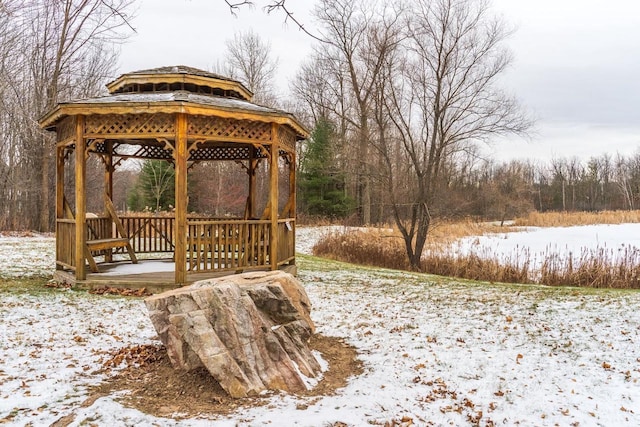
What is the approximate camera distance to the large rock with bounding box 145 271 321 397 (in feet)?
13.7

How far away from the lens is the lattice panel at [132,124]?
761cm

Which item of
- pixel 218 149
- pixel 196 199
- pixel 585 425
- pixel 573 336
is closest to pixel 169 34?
pixel 585 425

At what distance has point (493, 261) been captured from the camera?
12.1m

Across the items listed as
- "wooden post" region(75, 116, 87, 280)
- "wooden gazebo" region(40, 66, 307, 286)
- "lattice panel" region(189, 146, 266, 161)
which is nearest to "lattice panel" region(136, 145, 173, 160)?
"lattice panel" region(189, 146, 266, 161)

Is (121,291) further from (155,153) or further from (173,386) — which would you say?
(155,153)

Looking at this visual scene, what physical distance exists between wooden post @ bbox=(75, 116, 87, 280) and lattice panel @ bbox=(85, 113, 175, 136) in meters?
0.21

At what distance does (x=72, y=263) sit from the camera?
8477 millimetres

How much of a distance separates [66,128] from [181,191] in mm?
2596

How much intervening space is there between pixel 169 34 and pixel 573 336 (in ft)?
18.5

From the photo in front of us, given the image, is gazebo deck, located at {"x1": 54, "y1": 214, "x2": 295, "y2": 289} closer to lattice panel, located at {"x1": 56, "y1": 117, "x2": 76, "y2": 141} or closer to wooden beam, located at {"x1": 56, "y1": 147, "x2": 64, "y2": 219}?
wooden beam, located at {"x1": 56, "y1": 147, "x2": 64, "y2": 219}

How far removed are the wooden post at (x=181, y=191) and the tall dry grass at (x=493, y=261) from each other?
7.31m

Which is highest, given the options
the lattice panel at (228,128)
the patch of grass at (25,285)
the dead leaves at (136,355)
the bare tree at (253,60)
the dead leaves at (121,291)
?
the bare tree at (253,60)

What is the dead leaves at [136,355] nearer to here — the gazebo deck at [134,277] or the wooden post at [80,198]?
the gazebo deck at [134,277]

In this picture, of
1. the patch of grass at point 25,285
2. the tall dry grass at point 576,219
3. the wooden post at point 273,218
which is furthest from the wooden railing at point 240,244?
the tall dry grass at point 576,219
